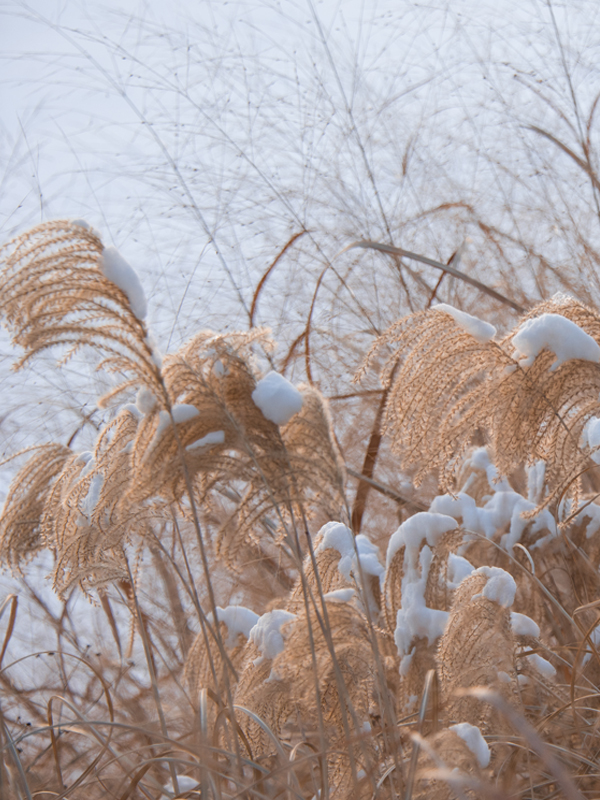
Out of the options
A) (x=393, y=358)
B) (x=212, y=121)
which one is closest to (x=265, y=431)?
(x=393, y=358)

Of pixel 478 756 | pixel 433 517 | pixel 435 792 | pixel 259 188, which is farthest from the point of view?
pixel 259 188

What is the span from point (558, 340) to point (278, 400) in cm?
59

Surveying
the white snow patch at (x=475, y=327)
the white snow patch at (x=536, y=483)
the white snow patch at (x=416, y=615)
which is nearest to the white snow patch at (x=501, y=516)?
the white snow patch at (x=536, y=483)

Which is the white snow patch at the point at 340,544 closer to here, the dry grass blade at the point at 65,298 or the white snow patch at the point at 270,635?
the white snow patch at the point at 270,635

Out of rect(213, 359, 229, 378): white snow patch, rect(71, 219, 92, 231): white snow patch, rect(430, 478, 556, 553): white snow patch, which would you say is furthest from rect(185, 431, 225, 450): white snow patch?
rect(430, 478, 556, 553): white snow patch

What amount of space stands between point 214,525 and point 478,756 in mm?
2838

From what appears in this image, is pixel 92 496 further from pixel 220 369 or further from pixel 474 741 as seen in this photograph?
pixel 474 741

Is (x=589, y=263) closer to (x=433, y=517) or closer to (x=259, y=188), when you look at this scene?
(x=259, y=188)

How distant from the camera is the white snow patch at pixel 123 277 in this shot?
1.34 meters

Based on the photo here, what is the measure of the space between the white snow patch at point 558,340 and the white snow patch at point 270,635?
100 cm

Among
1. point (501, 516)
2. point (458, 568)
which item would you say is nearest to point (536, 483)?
point (501, 516)

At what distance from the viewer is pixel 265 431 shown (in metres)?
1.42

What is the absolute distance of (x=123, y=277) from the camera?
1345mm

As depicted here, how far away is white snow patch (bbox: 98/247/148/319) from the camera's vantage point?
134 centimetres
